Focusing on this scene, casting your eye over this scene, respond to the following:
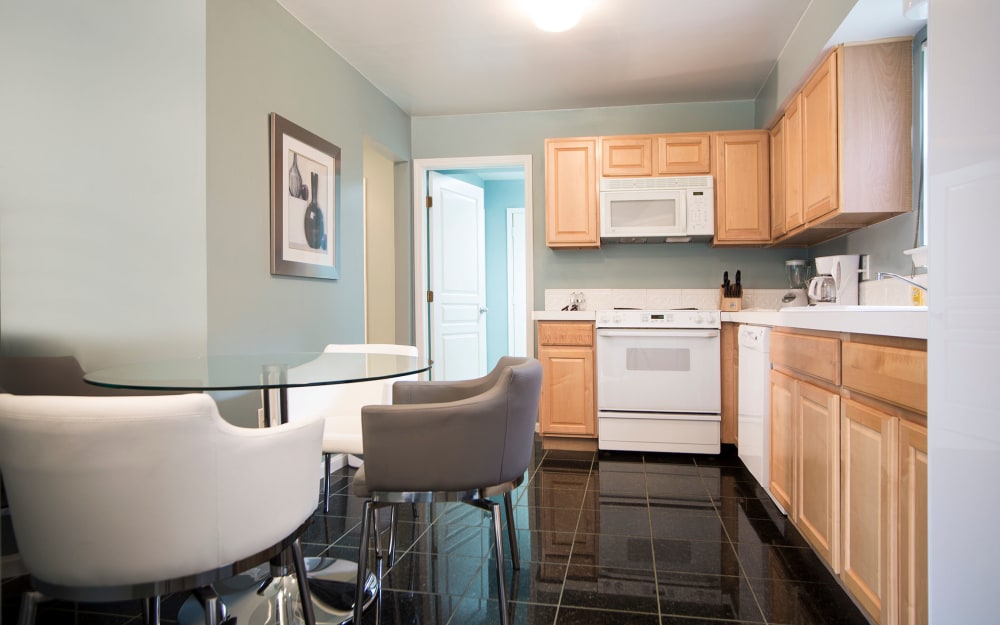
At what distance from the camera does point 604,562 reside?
2023 millimetres

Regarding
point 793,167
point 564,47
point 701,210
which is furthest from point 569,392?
point 564,47

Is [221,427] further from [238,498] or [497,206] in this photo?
[497,206]

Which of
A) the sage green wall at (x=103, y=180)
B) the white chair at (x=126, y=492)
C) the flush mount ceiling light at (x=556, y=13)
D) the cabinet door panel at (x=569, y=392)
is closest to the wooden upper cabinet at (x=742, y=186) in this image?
the cabinet door panel at (x=569, y=392)

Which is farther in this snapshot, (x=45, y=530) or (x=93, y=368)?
(x=93, y=368)

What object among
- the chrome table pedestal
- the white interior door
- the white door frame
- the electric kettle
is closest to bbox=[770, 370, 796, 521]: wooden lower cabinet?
the electric kettle

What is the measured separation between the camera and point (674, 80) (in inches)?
146

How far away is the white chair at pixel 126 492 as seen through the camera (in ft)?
3.07

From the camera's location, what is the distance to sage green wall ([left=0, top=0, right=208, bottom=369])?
5.18 ft

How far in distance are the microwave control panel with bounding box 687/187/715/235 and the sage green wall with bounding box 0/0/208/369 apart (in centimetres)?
291

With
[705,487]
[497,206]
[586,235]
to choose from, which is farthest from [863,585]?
[497,206]

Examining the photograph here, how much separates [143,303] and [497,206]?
15.2ft

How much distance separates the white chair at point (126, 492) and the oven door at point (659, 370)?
108 inches

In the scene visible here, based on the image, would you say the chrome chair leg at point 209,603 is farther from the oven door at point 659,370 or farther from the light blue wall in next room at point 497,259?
the light blue wall in next room at point 497,259

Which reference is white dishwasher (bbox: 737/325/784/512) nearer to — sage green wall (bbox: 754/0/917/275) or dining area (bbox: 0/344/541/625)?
sage green wall (bbox: 754/0/917/275)
